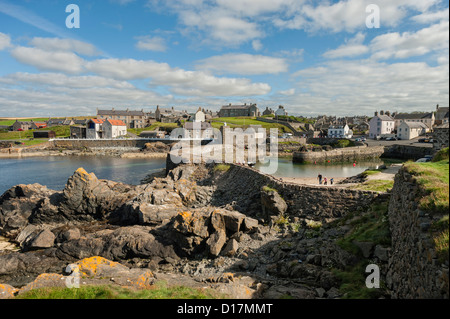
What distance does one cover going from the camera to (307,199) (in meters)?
19.6

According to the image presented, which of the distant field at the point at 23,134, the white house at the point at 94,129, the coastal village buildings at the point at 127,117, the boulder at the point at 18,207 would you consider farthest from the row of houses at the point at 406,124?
the distant field at the point at 23,134

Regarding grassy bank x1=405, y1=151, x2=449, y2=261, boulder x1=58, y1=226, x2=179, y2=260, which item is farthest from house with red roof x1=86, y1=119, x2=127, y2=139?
grassy bank x1=405, y1=151, x2=449, y2=261

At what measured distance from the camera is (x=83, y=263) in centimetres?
1299

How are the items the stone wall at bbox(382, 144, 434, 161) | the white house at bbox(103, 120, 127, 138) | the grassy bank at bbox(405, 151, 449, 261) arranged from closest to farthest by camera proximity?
the grassy bank at bbox(405, 151, 449, 261) → the stone wall at bbox(382, 144, 434, 161) → the white house at bbox(103, 120, 127, 138)

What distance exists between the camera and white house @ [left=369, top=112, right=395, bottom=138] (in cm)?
9150

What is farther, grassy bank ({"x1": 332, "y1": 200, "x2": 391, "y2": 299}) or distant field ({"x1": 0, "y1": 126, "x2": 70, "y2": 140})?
distant field ({"x1": 0, "y1": 126, "x2": 70, "y2": 140})

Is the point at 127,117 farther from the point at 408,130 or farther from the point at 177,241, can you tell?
the point at 177,241

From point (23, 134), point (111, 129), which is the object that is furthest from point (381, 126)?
point (23, 134)

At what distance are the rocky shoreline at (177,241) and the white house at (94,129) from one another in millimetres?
78753

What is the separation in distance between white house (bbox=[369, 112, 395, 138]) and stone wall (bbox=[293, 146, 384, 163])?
1077 inches

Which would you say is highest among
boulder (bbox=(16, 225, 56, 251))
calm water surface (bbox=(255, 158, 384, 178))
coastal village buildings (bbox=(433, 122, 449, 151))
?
coastal village buildings (bbox=(433, 122, 449, 151))

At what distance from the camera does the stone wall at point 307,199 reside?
17828 millimetres

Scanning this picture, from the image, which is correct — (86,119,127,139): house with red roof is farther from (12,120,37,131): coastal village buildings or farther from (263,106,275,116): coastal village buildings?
(263,106,275,116): coastal village buildings
